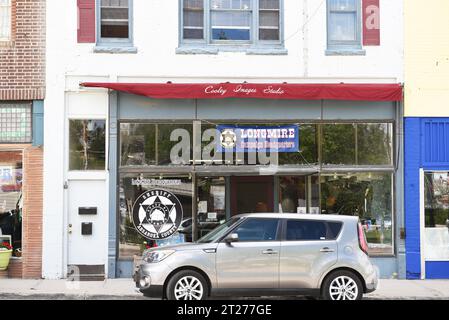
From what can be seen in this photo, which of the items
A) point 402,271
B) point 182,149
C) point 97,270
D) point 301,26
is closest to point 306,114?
point 301,26

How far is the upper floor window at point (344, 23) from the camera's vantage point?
15.0 m

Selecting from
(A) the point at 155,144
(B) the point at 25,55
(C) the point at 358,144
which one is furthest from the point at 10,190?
(C) the point at 358,144

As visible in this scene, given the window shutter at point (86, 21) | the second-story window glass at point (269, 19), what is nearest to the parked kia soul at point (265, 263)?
the second-story window glass at point (269, 19)

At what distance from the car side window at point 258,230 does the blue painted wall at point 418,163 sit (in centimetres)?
491

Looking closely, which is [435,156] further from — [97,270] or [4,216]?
[4,216]

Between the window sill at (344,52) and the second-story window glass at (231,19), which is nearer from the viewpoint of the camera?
the window sill at (344,52)

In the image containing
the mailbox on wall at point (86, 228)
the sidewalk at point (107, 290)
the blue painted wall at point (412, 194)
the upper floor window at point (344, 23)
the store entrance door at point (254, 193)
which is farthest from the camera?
the store entrance door at point (254, 193)

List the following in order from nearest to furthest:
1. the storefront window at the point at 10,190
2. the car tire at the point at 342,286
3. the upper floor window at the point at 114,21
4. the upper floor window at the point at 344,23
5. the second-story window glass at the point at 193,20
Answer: the car tire at the point at 342,286 → the storefront window at the point at 10,190 → the upper floor window at the point at 114,21 → the second-story window glass at the point at 193,20 → the upper floor window at the point at 344,23

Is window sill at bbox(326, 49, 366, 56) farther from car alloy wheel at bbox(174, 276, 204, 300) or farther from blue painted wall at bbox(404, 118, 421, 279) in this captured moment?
car alloy wheel at bbox(174, 276, 204, 300)

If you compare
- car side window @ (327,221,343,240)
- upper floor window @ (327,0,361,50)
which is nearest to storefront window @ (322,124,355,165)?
upper floor window @ (327,0,361,50)

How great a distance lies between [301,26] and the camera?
1484 centimetres

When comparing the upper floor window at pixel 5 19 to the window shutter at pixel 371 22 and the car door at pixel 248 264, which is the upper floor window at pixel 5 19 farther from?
the window shutter at pixel 371 22

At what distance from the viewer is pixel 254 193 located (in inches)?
602

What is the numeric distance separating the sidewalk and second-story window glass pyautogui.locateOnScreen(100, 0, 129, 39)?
18.1ft
